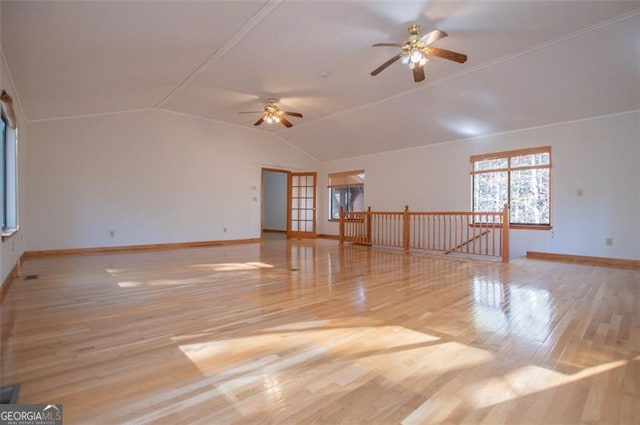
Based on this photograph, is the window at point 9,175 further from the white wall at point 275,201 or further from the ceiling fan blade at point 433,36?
the white wall at point 275,201

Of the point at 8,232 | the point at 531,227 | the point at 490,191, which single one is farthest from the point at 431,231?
the point at 8,232

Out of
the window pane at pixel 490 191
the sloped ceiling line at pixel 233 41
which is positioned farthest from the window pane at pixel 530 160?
the sloped ceiling line at pixel 233 41


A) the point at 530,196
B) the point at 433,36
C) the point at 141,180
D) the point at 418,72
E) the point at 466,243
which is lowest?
the point at 466,243

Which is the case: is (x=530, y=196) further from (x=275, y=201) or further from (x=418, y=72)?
(x=275, y=201)

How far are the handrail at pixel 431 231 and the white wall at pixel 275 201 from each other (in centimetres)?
417

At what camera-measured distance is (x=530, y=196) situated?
20.9 ft

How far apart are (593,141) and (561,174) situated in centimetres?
71

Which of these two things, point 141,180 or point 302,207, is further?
point 302,207

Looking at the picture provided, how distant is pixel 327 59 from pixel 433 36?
1613 millimetres

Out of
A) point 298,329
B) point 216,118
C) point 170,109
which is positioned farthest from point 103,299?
point 216,118

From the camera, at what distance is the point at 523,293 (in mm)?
3473

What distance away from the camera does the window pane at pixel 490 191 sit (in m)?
6.73

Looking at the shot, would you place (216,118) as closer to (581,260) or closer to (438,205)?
(438,205)

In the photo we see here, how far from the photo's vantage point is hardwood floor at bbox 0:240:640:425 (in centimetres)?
143
